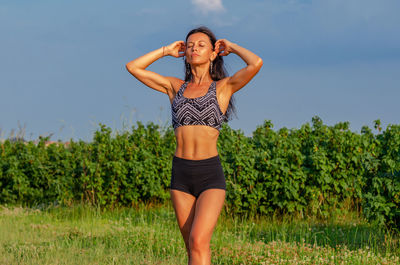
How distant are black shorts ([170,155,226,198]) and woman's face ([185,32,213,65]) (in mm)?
1153

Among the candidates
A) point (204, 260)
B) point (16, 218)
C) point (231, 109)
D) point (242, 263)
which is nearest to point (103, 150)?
point (16, 218)

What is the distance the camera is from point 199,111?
4.75 metres

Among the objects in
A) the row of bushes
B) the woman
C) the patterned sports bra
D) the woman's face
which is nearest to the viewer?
the woman

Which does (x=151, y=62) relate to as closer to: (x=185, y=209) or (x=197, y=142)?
(x=197, y=142)

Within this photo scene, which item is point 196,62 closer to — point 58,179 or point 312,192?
point 312,192

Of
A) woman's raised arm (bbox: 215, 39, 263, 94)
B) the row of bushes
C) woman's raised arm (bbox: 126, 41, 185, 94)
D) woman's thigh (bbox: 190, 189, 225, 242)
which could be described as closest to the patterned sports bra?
woman's raised arm (bbox: 215, 39, 263, 94)

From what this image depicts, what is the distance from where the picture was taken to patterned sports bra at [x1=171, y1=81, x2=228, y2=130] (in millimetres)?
4750

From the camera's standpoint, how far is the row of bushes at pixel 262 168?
32.7ft

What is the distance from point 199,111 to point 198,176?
69cm

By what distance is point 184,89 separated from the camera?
509 cm

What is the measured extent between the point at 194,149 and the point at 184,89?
30.1 inches

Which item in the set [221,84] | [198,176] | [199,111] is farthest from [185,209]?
[221,84]

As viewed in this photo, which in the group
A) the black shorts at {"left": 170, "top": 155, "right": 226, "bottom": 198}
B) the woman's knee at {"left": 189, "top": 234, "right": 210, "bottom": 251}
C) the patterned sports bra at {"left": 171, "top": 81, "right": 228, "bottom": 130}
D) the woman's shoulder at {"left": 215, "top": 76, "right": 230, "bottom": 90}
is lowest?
the woman's knee at {"left": 189, "top": 234, "right": 210, "bottom": 251}

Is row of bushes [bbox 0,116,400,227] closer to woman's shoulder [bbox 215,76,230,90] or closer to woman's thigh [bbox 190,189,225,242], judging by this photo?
woman's shoulder [bbox 215,76,230,90]
